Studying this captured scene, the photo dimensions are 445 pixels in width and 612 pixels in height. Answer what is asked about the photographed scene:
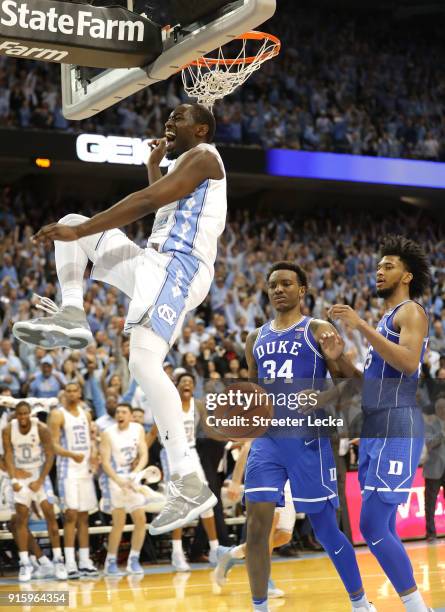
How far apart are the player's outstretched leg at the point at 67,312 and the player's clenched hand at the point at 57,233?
6.5 inches

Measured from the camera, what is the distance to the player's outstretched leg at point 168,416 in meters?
4.09

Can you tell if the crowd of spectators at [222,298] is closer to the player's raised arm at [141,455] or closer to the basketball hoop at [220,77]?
the player's raised arm at [141,455]

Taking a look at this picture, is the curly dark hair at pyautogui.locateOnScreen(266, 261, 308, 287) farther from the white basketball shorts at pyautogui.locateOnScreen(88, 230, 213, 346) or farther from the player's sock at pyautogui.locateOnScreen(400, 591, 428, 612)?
the white basketball shorts at pyautogui.locateOnScreen(88, 230, 213, 346)

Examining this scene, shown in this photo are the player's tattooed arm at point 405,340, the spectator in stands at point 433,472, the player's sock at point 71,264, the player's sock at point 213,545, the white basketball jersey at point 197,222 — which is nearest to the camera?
the white basketball jersey at point 197,222

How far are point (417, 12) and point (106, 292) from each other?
529 inches

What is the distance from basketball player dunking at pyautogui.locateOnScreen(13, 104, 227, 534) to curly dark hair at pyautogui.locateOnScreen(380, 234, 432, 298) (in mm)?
2134

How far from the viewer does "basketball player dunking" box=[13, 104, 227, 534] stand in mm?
4090

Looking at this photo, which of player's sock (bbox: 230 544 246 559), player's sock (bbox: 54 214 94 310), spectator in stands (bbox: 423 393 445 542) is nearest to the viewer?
player's sock (bbox: 54 214 94 310)

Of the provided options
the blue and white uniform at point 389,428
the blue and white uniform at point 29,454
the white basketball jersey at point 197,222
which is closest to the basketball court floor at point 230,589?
the blue and white uniform at point 29,454

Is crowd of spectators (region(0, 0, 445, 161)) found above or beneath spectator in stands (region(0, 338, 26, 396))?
above

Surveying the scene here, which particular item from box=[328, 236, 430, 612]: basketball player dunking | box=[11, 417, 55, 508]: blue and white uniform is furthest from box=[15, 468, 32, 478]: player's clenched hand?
box=[328, 236, 430, 612]: basketball player dunking

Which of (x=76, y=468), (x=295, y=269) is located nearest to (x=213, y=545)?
(x=76, y=468)

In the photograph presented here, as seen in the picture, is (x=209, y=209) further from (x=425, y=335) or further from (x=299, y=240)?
(x=299, y=240)

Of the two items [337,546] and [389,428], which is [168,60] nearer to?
[389,428]
